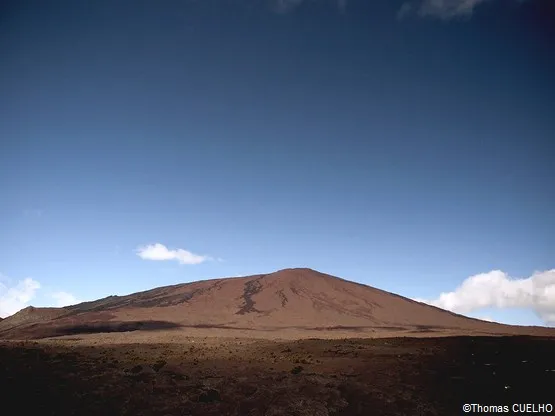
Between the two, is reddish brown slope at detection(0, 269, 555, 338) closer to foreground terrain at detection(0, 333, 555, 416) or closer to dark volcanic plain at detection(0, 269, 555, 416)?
dark volcanic plain at detection(0, 269, 555, 416)

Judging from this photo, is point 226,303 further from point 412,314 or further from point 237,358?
point 237,358

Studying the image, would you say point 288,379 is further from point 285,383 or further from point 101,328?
point 101,328

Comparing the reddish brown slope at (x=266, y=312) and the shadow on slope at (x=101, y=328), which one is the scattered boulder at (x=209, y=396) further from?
the shadow on slope at (x=101, y=328)

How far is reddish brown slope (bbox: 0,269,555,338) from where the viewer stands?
204ft

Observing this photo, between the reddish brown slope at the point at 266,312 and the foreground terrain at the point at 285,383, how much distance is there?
37.2 m

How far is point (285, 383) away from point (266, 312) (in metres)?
65.7

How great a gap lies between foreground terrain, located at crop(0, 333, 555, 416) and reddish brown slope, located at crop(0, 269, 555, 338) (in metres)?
37.2

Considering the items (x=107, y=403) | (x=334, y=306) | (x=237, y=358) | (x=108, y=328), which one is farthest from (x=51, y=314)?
(x=107, y=403)

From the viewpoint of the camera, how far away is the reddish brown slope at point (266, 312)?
204ft

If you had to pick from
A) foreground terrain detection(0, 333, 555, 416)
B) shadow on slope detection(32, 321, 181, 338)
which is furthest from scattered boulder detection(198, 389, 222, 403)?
shadow on slope detection(32, 321, 181, 338)

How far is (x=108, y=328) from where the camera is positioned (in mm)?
58531

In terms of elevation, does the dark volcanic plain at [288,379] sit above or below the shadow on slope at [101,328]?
above

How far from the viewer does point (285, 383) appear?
14305 millimetres

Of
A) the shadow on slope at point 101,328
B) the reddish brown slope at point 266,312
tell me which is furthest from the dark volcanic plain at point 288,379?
the shadow on slope at point 101,328
